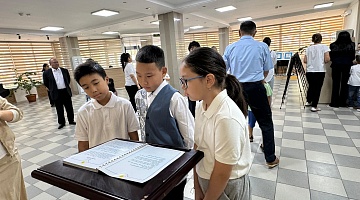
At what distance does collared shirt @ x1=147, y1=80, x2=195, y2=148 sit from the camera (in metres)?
1.15

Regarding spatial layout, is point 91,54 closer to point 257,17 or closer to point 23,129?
point 23,129

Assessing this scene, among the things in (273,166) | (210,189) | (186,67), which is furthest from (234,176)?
(273,166)

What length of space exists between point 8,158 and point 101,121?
2.24 ft

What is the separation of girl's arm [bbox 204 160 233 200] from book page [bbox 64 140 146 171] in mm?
332

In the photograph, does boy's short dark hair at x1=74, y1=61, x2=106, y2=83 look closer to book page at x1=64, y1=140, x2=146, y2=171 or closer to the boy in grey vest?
the boy in grey vest

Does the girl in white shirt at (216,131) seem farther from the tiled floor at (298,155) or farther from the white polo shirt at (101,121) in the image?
the tiled floor at (298,155)

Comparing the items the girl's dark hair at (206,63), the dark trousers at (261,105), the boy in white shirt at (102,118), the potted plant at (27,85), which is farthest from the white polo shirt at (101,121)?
the potted plant at (27,85)

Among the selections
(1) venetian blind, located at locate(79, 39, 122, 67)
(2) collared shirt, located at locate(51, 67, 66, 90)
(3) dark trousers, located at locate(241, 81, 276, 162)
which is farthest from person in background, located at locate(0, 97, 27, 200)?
(1) venetian blind, located at locate(79, 39, 122, 67)

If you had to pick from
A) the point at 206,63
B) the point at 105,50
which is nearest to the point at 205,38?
the point at 105,50

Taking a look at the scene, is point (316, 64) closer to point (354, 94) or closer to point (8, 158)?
point (354, 94)

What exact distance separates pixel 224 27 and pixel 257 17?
88.5 inches

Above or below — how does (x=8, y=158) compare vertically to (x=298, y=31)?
below

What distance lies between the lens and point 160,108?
113 centimetres

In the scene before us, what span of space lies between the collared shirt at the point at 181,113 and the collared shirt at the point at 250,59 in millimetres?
1286
